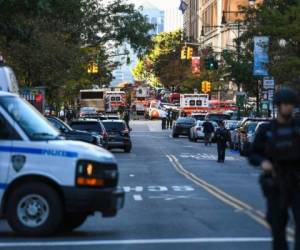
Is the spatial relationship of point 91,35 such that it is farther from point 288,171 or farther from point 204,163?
point 288,171

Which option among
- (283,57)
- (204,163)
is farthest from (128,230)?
(283,57)

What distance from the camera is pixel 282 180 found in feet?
27.0

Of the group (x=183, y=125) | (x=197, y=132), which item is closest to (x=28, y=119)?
(x=197, y=132)

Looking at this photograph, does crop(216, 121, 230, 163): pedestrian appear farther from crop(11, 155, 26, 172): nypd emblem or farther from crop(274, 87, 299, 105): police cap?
crop(274, 87, 299, 105): police cap

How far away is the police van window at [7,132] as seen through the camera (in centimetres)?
1190

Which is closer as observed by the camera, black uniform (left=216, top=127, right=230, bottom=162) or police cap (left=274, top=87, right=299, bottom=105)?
police cap (left=274, top=87, right=299, bottom=105)

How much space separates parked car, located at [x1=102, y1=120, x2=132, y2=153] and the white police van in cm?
3025

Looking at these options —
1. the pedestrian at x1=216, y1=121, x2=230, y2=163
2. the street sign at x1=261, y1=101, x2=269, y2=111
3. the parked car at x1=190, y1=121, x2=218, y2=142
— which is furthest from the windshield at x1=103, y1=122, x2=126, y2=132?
the parked car at x1=190, y1=121, x2=218, y2=142

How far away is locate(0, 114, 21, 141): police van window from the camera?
1190 cm

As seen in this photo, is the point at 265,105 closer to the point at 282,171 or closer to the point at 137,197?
the point at 137,197

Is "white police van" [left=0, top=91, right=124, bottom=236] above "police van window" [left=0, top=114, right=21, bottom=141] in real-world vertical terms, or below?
below

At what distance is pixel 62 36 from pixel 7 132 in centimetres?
3604

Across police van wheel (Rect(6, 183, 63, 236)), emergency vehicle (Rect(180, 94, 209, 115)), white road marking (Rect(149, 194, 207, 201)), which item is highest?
emergency vehicle (Rect(180, 94, 209, 115))

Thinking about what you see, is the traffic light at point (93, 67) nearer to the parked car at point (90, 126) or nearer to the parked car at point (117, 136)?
the parked car at point (117, 136)
